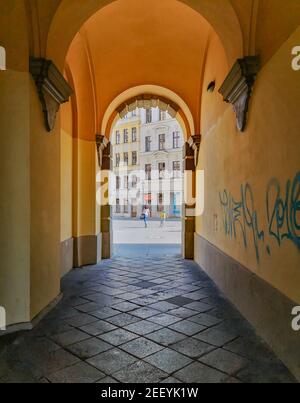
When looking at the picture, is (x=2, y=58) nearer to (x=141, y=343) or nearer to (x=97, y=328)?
(x=97, y=328)

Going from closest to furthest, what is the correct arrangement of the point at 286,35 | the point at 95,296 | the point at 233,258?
the point at 286,35 < the point at 233,258 < the point at 95,296

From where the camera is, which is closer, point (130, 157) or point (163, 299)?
point (163, 299)

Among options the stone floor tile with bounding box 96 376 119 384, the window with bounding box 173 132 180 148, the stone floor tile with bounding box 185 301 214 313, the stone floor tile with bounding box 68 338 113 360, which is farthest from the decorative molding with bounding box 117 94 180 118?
the window with bounding box 173 132 180 148

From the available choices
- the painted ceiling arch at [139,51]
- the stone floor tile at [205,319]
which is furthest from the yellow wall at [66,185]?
the stone floor tile at [205,319]

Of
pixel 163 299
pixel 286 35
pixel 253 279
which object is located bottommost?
pixel 163 299

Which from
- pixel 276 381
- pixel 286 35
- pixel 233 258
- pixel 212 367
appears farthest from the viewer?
pixel 233 258

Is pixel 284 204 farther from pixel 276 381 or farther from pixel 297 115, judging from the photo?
pixel 276 381

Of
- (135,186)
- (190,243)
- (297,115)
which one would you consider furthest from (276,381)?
(135,186)

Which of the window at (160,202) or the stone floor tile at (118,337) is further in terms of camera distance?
the window at (160,202)

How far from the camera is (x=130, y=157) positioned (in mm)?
35375

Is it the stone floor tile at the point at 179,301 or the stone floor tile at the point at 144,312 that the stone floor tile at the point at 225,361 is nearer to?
the stone floor tile at the point at 144,312

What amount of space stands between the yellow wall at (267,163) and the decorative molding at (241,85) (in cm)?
11

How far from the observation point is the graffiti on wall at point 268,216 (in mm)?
2960

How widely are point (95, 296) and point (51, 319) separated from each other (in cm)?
119
